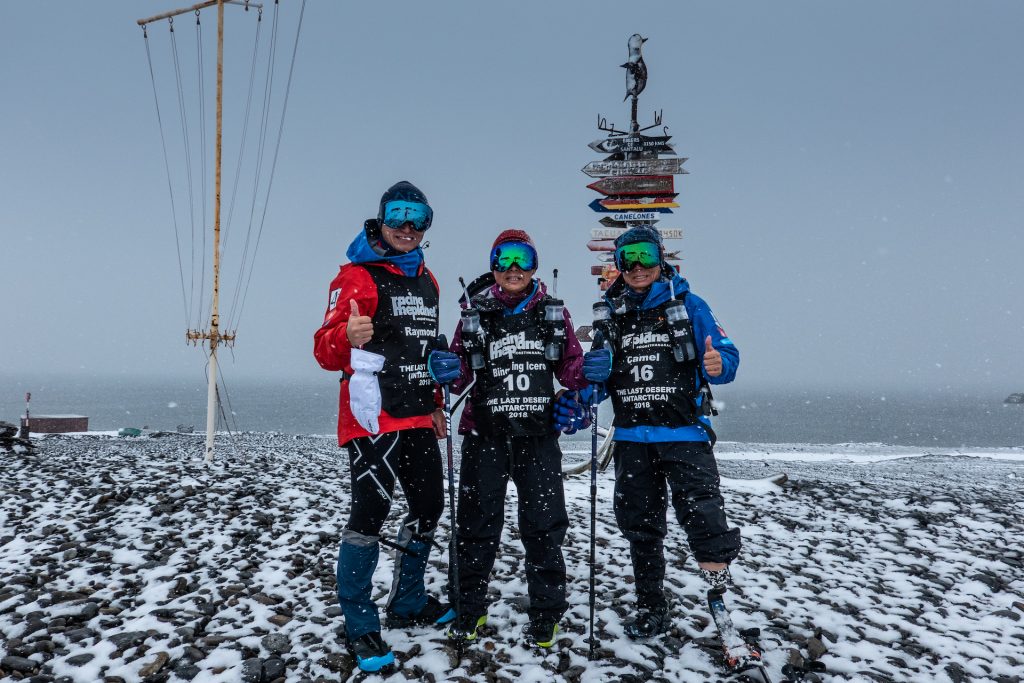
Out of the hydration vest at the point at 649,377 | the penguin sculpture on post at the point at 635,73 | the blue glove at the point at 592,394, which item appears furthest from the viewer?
the penguin sculpture on post at the point at 635,73

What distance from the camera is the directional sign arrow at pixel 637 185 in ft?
38.6

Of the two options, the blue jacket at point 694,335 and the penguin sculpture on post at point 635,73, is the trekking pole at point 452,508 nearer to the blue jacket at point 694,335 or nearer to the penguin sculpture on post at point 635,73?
the blue jacket at point 694,335

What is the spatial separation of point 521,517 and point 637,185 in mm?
9289

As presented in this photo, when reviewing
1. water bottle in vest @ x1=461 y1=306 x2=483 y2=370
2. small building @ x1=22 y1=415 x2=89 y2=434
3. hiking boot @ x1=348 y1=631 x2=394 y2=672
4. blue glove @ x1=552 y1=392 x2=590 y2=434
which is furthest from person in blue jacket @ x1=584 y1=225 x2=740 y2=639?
small building @ x1=22 y1=415 x2=89 y2=434

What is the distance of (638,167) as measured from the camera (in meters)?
11.8

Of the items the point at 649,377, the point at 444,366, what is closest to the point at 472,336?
the point at 444,366

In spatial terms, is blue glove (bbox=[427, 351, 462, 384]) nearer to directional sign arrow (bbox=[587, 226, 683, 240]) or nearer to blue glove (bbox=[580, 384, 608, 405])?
blue glove (bbox=[580, 384, 608, 405])

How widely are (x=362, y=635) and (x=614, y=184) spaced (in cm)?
1036

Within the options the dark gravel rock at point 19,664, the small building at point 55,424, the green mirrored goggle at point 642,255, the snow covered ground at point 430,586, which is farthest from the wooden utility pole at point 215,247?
the small building at point 55,424

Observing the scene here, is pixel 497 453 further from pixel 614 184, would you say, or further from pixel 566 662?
pixel 614 184

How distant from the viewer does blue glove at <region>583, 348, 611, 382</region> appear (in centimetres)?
447

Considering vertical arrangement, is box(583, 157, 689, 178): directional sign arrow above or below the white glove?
above

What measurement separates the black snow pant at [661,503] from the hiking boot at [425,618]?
1.76m

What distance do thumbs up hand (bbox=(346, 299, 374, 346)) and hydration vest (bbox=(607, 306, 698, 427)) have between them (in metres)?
2.20
